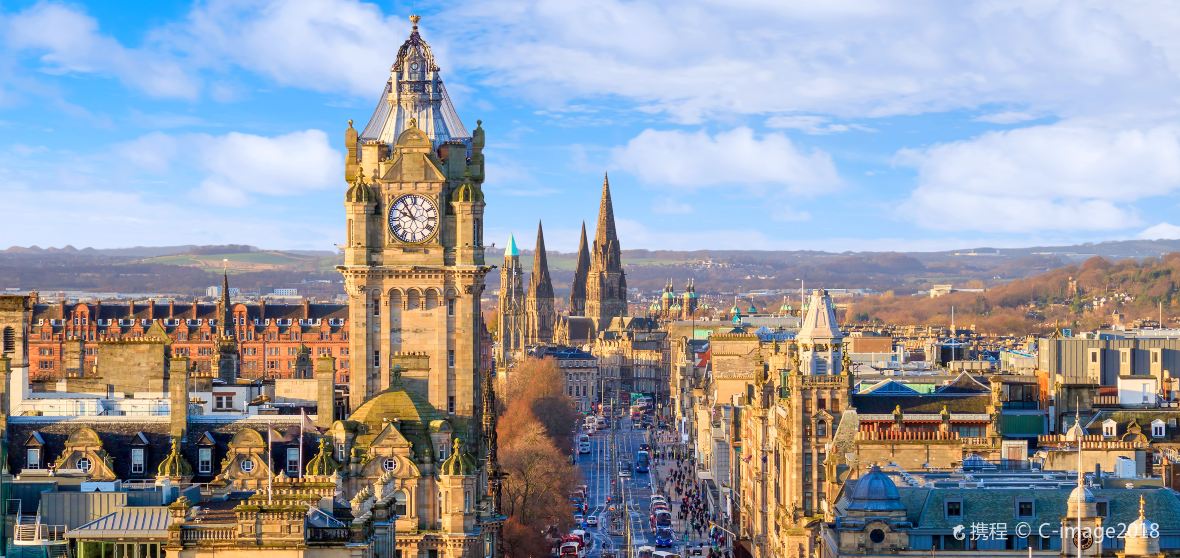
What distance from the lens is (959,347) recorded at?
653ft

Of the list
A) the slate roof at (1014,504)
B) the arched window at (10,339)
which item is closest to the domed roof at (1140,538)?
the slate roof at (1014,504)

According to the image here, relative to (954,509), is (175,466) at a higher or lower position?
higher

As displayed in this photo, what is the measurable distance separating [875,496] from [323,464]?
21946 mm

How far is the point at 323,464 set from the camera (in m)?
88.2

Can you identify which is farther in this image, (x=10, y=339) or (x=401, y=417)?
(x=10, y=339)

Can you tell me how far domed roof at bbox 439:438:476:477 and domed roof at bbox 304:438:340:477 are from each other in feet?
20.7

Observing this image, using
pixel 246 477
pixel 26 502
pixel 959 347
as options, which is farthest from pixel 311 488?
pixel 959 347

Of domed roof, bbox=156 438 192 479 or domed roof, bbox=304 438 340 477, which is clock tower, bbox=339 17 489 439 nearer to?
domed roof, bbox=156 438 192 479

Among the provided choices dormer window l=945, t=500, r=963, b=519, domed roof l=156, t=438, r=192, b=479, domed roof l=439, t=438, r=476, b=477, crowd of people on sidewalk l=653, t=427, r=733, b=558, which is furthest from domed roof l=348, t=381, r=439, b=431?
crowd of people on sidewalk l=653, t=427, r=733, b=558

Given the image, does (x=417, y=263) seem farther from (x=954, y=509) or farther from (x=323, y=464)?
(x=954, y=509)

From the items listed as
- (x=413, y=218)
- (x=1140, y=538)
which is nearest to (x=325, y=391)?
(x=413, y=218)

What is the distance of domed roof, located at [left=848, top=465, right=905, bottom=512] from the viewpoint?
82.4 metres

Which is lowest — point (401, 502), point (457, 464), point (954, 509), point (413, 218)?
point (401, 502)

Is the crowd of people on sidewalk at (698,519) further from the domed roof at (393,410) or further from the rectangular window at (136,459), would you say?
the rectangular window at (136,459)
